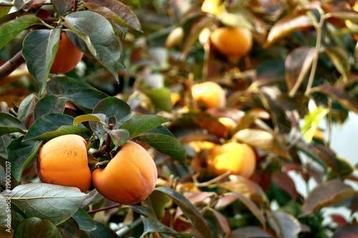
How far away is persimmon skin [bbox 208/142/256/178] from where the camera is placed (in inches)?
50.6

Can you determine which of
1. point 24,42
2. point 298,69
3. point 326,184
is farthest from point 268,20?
point 24,42

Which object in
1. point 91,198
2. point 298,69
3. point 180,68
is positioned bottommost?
point 180,68

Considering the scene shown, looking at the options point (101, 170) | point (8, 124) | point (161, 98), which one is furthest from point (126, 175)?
point (161, 98)

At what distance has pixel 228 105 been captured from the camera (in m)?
1.52

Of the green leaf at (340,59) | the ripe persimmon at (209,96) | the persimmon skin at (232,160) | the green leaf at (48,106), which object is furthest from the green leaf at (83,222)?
the green leaf at (340,59)

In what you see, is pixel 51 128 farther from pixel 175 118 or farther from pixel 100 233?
pixel 175 118

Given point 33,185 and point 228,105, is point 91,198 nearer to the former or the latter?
point 33,185

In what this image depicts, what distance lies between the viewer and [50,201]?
2.28ft

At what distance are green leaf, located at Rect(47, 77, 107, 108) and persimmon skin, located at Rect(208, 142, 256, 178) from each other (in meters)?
0.43

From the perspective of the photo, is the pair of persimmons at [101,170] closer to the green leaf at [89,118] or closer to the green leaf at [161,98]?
the green leaf at [89,118]

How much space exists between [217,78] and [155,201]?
0.68m

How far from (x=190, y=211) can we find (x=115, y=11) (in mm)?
234

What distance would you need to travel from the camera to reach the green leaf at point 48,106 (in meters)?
0.85

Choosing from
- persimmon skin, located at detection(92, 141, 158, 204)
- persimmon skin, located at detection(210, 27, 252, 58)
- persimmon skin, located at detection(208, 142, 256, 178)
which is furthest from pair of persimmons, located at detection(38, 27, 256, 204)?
persimmon skin, located at detection(210, 27, 252, 58)
